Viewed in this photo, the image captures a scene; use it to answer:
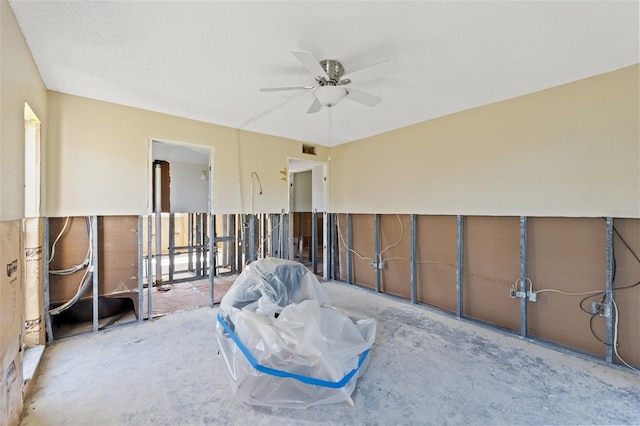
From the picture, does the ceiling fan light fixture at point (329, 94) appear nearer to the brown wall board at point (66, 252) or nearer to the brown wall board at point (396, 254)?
the brown wall board at point (396, 254)

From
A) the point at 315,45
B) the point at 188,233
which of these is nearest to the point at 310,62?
the point at 315,45

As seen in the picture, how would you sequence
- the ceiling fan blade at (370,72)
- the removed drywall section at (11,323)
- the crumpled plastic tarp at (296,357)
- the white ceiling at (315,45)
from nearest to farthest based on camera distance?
the removed drywall section at (11,323) → the white ceiling at (315,45) → the crumpled plastic tarp at (296,357) → the ceiling fan blade at (370,72)

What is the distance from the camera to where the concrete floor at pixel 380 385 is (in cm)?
169

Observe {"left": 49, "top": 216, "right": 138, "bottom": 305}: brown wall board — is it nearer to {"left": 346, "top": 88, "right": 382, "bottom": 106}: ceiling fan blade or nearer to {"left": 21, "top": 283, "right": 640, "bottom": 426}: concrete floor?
{"left": 21, "top": 283, "right": 640, "bottom": 426}: concrete floor

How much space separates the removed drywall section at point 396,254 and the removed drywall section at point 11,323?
12.1ft

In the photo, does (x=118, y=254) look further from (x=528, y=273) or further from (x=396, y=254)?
(x=528, y=273)

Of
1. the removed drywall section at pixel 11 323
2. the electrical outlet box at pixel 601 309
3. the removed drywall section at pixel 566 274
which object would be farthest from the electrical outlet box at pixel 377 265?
the removed drywall section at pixel 11 323

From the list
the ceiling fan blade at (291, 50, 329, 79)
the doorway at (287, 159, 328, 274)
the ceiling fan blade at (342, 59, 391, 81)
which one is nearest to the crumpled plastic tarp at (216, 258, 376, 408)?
the ceiling fan blade at (291, 50, 329, 79)

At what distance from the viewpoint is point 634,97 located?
2180 millimetres

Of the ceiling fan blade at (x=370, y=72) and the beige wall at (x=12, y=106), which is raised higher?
the ceiling fan blade at (x=370, y=72)

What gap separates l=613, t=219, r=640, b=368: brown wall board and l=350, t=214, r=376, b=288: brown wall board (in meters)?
2.56

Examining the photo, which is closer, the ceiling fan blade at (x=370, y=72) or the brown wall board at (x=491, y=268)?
the ceiling fan blade at (x=370, y=72)

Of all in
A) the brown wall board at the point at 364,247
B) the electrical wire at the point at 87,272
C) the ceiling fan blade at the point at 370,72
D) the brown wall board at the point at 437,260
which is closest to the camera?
the ceiling fan blade at the point at 370,72

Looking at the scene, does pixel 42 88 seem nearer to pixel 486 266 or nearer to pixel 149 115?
pixel 149 115
